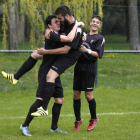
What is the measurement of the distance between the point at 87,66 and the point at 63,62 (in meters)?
0.72

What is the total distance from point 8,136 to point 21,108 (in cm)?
235

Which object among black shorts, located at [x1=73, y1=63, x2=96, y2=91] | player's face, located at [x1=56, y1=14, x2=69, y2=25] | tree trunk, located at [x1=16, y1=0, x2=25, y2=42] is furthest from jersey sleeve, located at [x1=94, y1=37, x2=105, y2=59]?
tree trunk, located at [x1=16, y1=0, x2=25, y2=42]

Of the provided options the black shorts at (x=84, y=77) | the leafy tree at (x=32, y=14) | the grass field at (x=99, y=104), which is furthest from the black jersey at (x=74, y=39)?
the leafy tree at (x=32, y=14)

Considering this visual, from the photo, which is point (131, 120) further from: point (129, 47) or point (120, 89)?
→ point (129, 47)

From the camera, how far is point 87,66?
18.6 feet

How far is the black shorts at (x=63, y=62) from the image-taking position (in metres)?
5.02

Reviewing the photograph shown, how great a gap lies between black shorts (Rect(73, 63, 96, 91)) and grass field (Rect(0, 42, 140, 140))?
0.74 m

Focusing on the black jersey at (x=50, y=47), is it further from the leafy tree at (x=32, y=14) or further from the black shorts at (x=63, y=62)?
the leafy tree at (x=32, y=14)

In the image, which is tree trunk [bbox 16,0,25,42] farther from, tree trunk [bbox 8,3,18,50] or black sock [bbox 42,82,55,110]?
black sock [bbox 42,82,55,110]

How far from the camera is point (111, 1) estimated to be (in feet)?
78.2

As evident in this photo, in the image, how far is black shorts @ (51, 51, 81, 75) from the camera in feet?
16.5

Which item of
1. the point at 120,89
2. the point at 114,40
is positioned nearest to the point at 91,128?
the point at 120,89

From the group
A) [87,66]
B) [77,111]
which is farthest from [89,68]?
[77,111]

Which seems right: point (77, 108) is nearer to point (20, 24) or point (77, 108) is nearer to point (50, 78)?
point (50, 78)
